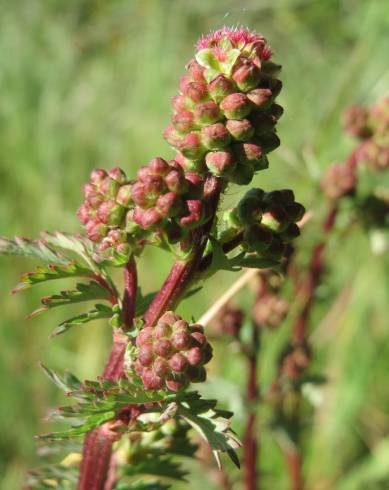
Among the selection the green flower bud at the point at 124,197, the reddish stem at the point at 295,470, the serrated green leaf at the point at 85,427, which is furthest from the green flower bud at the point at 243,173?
the reddish stem at the point at 295,470

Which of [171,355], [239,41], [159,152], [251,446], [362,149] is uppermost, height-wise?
[159,152]

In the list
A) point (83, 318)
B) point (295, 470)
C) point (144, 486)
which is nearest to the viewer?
point (83, 318)

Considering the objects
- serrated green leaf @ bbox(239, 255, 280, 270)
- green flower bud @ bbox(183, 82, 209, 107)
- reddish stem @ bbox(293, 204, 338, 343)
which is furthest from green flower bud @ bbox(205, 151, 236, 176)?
reddish stem @ bbox(293, 204, 338, 343)

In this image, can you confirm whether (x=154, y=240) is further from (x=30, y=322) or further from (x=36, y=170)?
(x=36, y=170)

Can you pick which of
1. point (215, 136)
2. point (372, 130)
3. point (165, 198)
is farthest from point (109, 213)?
point (372, 130)

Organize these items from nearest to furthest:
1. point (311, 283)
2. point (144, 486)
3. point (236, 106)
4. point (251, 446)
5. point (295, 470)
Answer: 1. point (236, 106)
2. point (144, 486)
3. point (251, 446)
4. point (311, 283)
5. point (295, 470)

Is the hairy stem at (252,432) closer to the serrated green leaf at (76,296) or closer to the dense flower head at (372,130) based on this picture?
the dense flower head at (372,130)

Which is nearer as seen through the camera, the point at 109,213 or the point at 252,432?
the point at 109,213

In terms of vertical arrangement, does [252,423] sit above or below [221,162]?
below

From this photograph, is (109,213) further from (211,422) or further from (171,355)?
(211,422)
